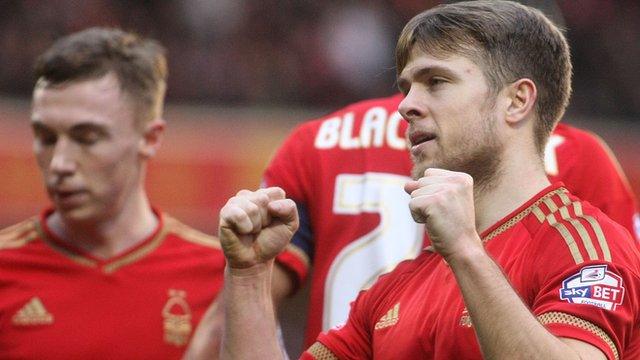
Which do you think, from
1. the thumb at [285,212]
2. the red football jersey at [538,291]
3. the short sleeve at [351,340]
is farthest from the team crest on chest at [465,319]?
the thumb at [285,212]

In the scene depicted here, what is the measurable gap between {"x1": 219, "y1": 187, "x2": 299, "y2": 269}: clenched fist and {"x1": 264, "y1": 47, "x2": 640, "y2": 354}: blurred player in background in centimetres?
91

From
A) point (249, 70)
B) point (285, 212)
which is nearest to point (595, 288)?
point (285, 212)

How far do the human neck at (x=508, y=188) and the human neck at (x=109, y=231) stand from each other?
Result: 1.95 metres

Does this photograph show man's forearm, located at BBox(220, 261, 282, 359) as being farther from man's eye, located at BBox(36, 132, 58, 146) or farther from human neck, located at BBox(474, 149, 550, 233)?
man's eye, located at BBox(36, 132, 58, 146)

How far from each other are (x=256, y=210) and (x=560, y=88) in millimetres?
855

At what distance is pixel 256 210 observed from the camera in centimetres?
315

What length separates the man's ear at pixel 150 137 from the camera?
4805 mm

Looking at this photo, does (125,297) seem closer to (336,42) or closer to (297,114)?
(297,114)

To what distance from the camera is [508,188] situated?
310 centimetres

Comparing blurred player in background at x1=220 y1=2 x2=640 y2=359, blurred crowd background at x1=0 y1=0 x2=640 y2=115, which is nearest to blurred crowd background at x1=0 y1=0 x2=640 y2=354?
blurred crowd background at x1=0 y1=0 x2=640 y2=115

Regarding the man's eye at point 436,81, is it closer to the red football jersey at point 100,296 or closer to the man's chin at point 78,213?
the red football jersey at point 100,296

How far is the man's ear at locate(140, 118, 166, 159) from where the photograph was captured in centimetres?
480

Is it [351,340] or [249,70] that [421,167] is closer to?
[351,340]

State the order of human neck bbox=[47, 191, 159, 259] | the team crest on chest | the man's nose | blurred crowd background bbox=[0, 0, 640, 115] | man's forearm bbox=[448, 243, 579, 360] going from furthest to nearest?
1. blurred crowd background bbox=[0, 0, 640, 115]
2. human neck bbox=[47, 191, 159, 259]
3. the man's nose
4. the team crest on chest
5. man's forearm bbox=[448, 243, 579, 360]
